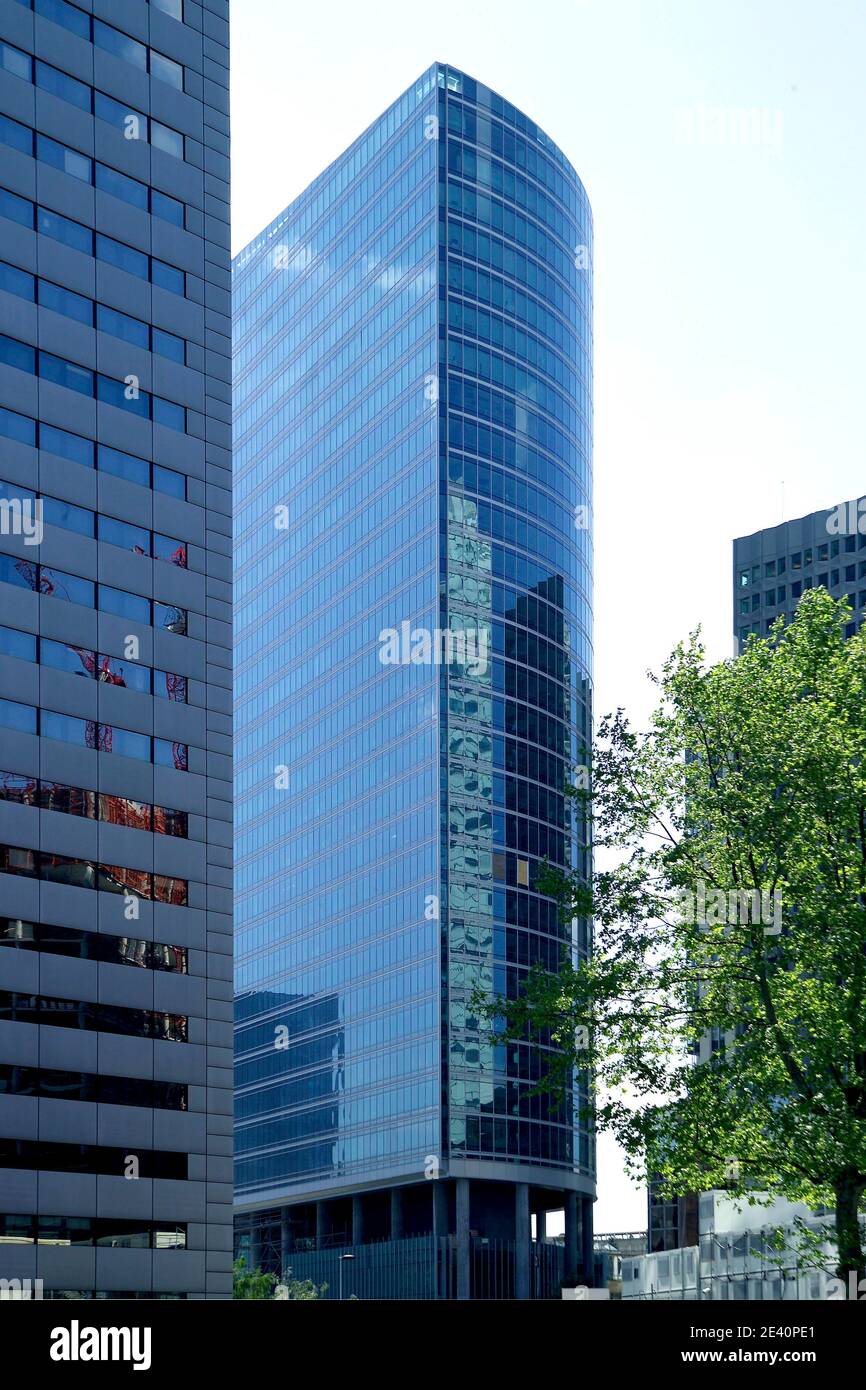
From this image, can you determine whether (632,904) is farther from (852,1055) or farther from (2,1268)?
(2,1268)

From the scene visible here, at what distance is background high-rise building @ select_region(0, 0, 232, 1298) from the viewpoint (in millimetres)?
63125

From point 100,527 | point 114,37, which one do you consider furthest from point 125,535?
point 114,37

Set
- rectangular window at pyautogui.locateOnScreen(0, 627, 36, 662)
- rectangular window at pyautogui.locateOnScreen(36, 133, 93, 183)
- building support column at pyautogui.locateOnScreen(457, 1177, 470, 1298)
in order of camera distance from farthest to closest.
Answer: building support column at pyautogui.locateOnScreen(457, 1177, 470, 1298) → rectangular window at pyautogui.locateOnScreen(36, 133, 93, 183) → rectangular window at pyautogui.locateOnScreen(0, 627, 36, 662)

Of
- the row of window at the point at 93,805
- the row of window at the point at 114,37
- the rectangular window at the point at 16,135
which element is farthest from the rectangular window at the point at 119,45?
the row of window at the point at 93,805

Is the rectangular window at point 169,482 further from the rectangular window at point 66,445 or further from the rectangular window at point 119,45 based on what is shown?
the rectangular window at point 119,45

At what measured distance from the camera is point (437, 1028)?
150 m

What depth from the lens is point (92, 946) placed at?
→ 2566 inches

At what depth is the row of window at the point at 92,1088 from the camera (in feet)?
202

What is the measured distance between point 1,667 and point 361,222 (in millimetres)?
127691

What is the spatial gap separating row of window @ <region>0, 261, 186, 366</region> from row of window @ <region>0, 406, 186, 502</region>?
5.01 meters

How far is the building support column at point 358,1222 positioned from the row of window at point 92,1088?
10303cm

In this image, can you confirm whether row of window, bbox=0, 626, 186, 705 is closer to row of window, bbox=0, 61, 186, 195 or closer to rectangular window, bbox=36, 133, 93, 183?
rectangular window, bbox=36, 133, 93, 183

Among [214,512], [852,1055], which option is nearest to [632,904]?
[852,1055]

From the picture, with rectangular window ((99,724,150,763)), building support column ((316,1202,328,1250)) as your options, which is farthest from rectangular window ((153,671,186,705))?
building support column ((316,1202,328,1250))
